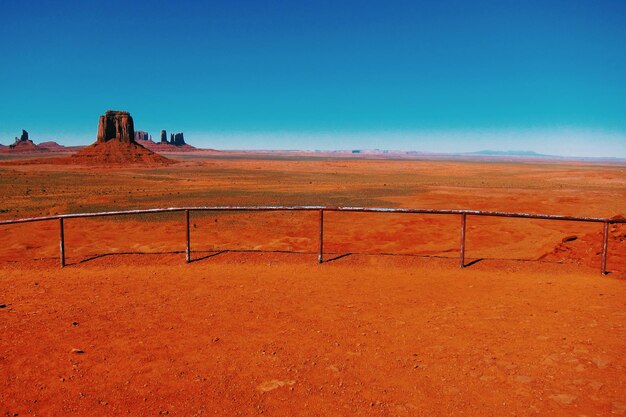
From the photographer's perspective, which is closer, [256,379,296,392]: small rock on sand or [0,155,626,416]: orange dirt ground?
[0,155,626,416]: orange dirt ground

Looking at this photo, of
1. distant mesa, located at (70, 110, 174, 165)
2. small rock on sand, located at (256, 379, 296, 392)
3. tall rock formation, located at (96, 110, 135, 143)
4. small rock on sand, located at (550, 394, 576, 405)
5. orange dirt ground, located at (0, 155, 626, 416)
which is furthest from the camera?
tall rock formation, located at (96, 110, 135, 143)

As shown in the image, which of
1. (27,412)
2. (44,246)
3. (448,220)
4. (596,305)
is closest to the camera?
(27,412)

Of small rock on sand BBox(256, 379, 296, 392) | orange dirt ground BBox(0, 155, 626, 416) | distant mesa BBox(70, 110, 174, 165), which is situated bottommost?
small rock on sand BBox(256, 379, 296, 392)

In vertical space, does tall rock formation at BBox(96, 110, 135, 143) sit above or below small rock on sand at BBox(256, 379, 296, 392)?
above

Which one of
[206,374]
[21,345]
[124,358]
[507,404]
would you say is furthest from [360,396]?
[21,345]

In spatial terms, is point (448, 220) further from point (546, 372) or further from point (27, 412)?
point (27, 412)

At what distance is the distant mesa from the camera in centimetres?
9044

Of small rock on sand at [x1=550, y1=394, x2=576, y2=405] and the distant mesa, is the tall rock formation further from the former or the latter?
small rock on sand at [x1=550, y1=394, x2=576, y2=405]

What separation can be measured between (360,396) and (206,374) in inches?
65.0

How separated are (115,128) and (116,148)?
14054mm

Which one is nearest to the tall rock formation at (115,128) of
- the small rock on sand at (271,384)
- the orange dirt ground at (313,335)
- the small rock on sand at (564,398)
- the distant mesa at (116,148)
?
the distant mesa at (116,148)

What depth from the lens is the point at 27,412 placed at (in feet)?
13.3

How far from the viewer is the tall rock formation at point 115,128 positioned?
364 ft

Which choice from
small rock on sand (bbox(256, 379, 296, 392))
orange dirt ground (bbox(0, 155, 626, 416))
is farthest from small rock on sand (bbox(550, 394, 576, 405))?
small rock on sand (bbox(256, 379, 296, 392))
